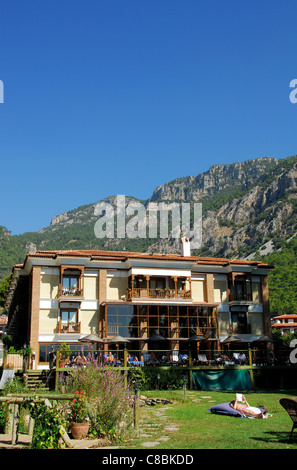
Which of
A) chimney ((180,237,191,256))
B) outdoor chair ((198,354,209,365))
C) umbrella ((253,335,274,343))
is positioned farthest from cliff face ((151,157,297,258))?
outdoor chair ((198,354,209,365))

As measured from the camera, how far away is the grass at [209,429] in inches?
404

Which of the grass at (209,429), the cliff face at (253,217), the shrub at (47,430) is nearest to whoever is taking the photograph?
the shrub at (47,430)

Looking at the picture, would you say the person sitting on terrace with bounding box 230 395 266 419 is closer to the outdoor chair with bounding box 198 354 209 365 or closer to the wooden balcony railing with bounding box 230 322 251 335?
the outdoor chair with bounding box 198 354 209 365

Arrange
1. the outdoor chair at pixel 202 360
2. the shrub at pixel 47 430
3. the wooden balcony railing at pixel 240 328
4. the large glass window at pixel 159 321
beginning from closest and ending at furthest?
1. the shrub at pixel 47 430
2. the outdoor chair at pixel 202 360
3. the large glass window at pixel 159 321
4. the wooden balcony railing at pixel 240 328

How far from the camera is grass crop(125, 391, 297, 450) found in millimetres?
10269

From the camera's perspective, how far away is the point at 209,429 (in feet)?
40.7

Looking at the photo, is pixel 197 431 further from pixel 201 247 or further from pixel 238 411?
pixel 201 247

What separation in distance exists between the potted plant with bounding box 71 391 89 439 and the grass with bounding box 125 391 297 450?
1.06 meters

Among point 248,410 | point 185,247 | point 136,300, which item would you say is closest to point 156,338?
point 136,300

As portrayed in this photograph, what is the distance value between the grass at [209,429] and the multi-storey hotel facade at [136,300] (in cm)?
1398

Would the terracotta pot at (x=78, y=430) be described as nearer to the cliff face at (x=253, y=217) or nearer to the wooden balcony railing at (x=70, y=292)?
the wooden balcony railing at (x=70, y=292)

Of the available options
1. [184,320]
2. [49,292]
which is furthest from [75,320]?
[184,320]

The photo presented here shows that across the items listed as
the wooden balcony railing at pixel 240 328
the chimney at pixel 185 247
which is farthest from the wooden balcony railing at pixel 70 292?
the wooden balcony railing at pixel 240 328
